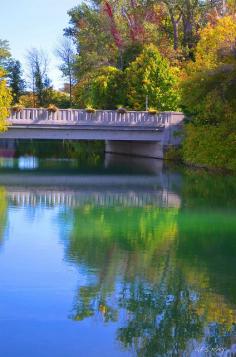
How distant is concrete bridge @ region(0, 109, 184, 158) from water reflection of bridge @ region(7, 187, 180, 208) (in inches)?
505

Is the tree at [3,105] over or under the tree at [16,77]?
under

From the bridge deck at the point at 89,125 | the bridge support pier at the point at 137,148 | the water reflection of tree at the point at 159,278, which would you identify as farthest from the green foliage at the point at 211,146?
the water reflection of tree at the point at 159,278

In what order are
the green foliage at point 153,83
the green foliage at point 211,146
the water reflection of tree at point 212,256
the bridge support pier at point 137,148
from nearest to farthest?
the water reflection of tree at point 212,256
the green foliage at point 211,146
the bridge support pier at point 137,148
the green foliage at point 153,83

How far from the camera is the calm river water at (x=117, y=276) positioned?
7852 millimetres

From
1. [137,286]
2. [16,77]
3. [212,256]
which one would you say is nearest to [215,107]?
[212,256]

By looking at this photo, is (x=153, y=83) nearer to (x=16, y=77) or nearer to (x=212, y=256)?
(x=16, y=77)

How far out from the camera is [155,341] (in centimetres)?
788

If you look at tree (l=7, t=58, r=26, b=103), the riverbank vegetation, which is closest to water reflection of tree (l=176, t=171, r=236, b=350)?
the riverbank vegetation

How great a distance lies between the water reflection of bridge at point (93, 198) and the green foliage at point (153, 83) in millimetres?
22692

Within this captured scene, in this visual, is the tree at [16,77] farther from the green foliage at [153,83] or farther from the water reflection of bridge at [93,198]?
the water reflection of bridge at [93,198]

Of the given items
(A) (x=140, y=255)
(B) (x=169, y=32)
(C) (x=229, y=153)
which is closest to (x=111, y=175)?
(C) (x=229, y=153)

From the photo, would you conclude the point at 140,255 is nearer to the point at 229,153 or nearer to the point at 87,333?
the point at 87,333

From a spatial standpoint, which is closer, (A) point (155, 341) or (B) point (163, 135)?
(A) point (155, 341)

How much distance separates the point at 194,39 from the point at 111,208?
3721cm
